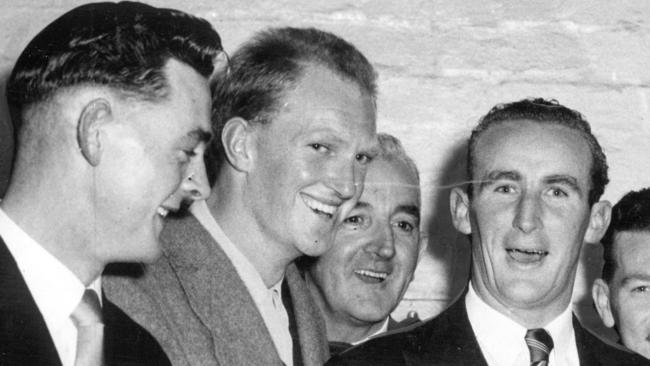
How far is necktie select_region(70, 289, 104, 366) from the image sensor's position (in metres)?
1.55

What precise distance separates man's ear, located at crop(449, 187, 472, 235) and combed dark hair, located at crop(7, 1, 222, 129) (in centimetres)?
63

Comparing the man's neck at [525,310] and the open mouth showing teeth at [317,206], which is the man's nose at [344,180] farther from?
the man's neck at [525,310]

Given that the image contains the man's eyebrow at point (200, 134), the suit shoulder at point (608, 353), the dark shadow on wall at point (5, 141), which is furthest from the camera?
the dark shadow on wall at point (5, 141)

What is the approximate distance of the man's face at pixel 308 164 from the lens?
2.05 metres

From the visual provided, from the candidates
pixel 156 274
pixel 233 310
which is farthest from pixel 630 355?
pixel 156 274


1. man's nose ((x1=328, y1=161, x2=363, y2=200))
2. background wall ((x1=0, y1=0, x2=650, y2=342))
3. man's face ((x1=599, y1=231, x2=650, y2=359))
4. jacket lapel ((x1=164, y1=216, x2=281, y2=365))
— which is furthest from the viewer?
background wall ((x1=0, y1=0, x2=650, y2=342))

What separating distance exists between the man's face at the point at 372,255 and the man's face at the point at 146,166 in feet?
2.43

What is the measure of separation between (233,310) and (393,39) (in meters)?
1.28

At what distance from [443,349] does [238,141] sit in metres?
0.59

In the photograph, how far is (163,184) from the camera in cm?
164

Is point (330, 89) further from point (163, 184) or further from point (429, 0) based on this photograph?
point (429, 0)

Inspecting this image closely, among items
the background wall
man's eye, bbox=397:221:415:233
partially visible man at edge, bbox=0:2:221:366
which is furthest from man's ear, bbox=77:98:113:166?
the background wall

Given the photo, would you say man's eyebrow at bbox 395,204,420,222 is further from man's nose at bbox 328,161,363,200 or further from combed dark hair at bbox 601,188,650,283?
combed dark hair at bbox 601,188,650,283

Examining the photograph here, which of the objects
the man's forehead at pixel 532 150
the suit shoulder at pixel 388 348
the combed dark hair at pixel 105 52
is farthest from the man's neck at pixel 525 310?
the combed dark hair at pixel 105 52
